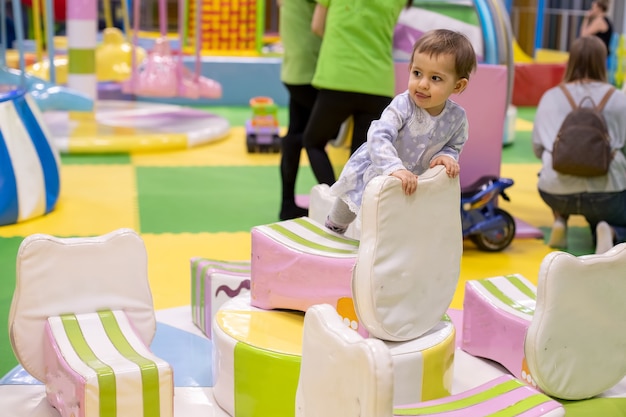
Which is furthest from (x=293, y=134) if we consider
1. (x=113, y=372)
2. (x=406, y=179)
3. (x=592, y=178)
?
(x=113, y=372)

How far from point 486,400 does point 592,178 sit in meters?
2.50

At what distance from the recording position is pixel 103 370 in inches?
98.7

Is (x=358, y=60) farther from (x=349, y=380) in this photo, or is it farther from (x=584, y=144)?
(x=349, y=380)

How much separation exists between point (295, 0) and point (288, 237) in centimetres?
217

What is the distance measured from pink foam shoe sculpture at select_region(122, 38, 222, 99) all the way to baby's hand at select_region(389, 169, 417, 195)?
4.79m

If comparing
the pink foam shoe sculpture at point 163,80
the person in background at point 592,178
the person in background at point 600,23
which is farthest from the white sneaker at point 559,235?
the person in background at point 600,23

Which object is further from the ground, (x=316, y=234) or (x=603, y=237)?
(x=316, y=234)

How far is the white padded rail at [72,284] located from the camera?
284 cm

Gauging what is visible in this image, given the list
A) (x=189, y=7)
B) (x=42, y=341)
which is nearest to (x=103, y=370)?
(x=42, y=341)

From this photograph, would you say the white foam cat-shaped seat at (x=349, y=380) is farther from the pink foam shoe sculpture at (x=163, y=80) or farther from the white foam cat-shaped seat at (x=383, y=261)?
the pink foam shoe sculpture at (x=163, y=80)

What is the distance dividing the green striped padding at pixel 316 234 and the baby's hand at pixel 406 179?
0.43 metres

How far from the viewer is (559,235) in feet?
16.1

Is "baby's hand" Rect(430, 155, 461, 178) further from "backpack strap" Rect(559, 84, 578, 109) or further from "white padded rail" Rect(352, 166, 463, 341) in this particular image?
"backpack strap" Rect(559, 84, 578, 109)

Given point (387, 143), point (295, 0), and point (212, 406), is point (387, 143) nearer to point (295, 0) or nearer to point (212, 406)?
point (212, 406)
